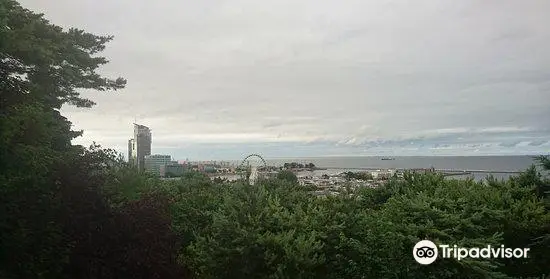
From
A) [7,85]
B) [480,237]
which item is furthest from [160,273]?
[480,237]

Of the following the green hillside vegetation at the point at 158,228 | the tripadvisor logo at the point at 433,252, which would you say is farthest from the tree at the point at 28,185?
the tripadvisor logo at the point at 433,252

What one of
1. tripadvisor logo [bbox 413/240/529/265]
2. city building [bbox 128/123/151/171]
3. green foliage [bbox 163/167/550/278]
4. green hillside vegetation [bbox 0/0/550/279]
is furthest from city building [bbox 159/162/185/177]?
tripadvisor logo [bbox 413/240/529/265]

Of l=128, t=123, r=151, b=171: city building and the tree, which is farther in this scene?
l=128, t=123, r=151, b=171: city building

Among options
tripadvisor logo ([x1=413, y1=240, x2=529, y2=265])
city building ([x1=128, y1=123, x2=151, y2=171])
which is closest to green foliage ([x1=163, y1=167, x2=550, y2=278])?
tripadvisor logo ([x1=413, y1=240, x2=529, y2=265])

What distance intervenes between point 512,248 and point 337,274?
6.88m

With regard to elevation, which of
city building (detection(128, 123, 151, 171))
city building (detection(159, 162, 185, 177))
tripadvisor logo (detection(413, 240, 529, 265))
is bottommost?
tripadvisor logo (detection(413, 240, 529, 265))

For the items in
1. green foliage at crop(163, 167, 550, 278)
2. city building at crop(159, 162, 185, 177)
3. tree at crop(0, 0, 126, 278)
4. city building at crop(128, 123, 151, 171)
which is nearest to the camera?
tree at crop(0, 0, 126, 278)

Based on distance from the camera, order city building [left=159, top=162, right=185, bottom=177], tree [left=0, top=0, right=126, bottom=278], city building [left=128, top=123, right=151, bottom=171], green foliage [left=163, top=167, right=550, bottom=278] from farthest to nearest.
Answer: city building [left=159, top=162, right=185, bottom=177] → city building [left=128, top=123, right=151, bottom=171] → green foliage [left=163, top=167, right=550, bottom=278] → tree [left=0, top=0, right=126, bottom=278]

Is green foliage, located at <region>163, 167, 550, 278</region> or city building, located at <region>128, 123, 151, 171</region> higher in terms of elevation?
city building, located at <region>128, 123, 151, 171</region>

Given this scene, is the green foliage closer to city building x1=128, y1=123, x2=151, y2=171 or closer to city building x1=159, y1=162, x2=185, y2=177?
city building x1=128, y1=123, x2=151, y2=171

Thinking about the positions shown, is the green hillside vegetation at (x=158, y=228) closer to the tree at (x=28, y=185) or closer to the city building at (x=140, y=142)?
the tree at (x=28, y=185)

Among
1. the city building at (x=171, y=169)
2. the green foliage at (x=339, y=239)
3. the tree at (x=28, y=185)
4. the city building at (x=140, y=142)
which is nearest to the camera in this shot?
the tree at (x=28, y=185)

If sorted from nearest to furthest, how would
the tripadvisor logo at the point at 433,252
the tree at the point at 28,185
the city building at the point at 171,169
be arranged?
the tree at the point at 28,185 → the tripadvisor logo at the point at 433,252 → the city building at the point at 171,169

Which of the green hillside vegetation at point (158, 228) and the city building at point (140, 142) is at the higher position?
the city building at point (140, 142)
